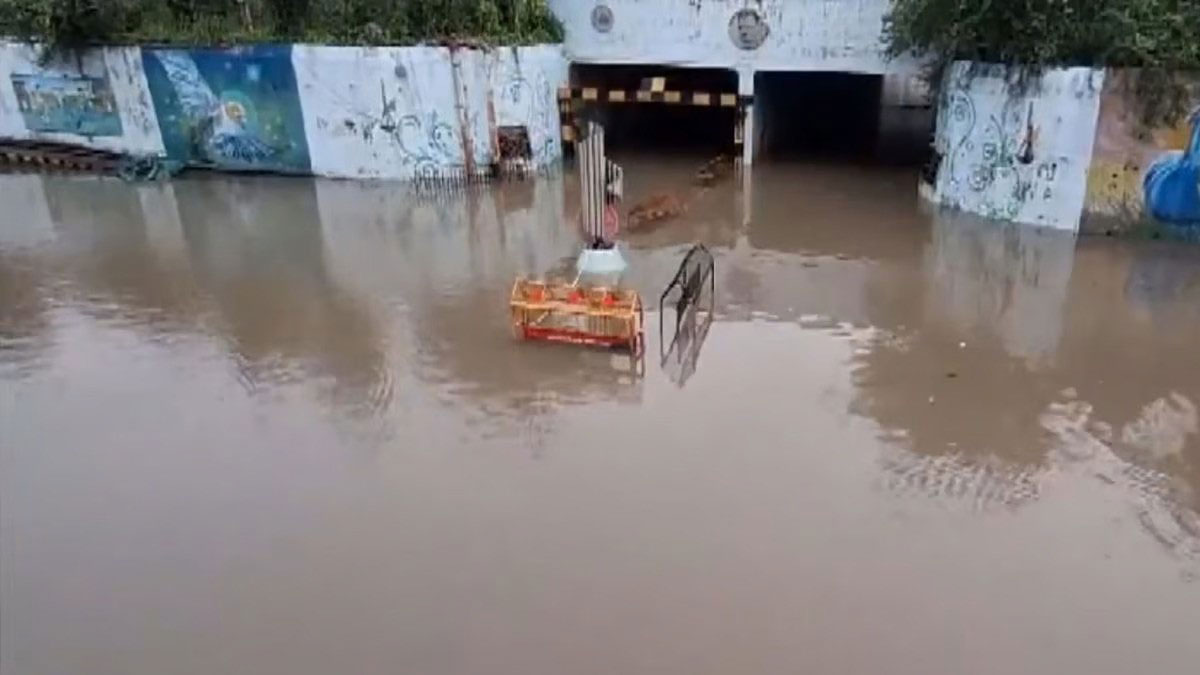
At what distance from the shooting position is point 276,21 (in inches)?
808

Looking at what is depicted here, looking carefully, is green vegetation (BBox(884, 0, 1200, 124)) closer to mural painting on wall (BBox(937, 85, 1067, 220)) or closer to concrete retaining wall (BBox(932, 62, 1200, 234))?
concrete retaining wall (BBox(932, 62, 1200, 234))

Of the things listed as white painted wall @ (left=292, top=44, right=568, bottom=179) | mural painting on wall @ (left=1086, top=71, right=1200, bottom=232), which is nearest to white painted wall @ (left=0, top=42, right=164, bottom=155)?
white painted wall @ (left=292, top=44, right=568, bottom=179)

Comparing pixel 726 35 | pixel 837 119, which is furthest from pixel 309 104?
pixel 837 119

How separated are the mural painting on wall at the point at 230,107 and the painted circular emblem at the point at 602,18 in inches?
245

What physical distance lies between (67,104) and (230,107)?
4.49m

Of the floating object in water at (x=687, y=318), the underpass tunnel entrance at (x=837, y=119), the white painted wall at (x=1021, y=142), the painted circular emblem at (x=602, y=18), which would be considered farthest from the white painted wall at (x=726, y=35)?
the floating object in water at (x=687, y=318)

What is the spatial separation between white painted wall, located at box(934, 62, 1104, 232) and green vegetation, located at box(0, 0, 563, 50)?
8.49 meters

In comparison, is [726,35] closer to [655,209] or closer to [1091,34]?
[655,209]

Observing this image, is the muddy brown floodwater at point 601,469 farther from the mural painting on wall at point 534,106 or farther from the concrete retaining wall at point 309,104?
the mural painting on wall at point 534,106

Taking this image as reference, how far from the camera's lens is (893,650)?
6641 millimetres

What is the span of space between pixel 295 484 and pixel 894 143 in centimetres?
1924

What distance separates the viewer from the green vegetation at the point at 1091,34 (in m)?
14.4

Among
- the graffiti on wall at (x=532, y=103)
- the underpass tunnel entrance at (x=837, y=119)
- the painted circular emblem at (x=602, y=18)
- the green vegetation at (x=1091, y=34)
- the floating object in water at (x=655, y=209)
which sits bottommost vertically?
the floating object in water at (x=655, y=209)

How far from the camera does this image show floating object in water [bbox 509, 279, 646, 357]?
36.8 ft
